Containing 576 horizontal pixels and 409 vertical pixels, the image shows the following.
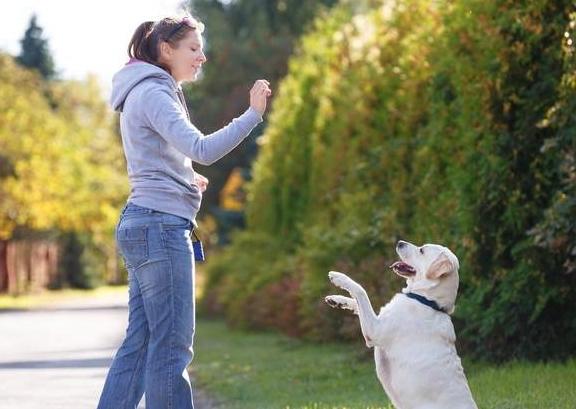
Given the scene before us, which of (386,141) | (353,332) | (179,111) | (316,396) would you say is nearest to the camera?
(179,111)

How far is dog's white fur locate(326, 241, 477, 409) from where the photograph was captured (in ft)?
22.0

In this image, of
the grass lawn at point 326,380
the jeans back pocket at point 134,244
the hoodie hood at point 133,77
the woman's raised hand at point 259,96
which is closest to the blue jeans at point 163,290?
the jeans back pocket at point 134,244

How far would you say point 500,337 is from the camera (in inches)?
494

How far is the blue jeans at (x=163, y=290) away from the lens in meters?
→ 6.70

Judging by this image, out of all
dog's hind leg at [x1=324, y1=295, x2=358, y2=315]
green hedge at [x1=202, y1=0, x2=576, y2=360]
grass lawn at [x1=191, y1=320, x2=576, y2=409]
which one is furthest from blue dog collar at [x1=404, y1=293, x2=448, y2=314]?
green hedge at [x1=202, y1=0, x2=576, y2=360]

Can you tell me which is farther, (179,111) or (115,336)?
(115,336)

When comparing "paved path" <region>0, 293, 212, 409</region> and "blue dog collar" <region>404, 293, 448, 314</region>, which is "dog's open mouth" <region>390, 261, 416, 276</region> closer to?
"blue dog collar" <region>404, 293, 448, 314</region>

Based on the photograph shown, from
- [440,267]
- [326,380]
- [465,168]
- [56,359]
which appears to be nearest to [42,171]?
[56,359]

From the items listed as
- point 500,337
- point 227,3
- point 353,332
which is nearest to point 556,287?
point 500,337

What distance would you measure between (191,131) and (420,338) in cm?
158

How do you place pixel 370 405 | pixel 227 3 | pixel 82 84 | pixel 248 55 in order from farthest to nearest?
pixel 82 84 → pixel 227 3 → pixel 248 55 → pixel 370 405

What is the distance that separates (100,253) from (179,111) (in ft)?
210

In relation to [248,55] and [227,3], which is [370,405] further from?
Result: [227,3]

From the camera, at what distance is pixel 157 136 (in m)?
6.80
